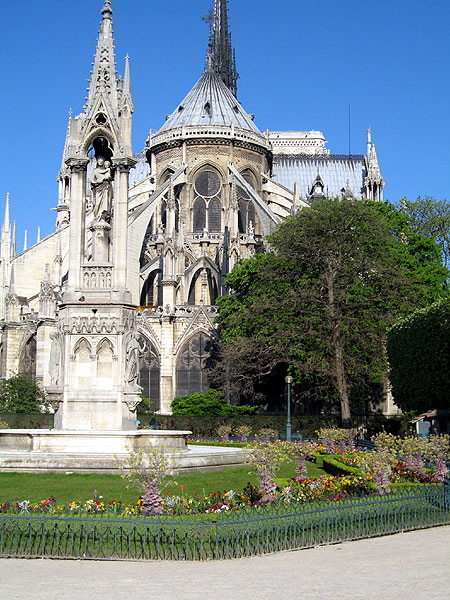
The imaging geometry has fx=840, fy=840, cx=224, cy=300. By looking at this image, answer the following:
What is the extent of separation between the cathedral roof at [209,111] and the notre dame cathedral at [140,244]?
15 cm

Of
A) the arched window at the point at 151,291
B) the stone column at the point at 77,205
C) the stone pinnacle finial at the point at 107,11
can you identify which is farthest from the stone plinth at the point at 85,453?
the arched window at the point at 151,291

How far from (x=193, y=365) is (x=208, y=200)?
1735cm

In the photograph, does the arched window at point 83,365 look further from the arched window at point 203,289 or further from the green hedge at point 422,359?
the arched window at point 203,289

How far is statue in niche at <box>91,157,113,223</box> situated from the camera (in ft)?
71.7

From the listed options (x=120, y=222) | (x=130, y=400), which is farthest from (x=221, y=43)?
(x=130, y=400)

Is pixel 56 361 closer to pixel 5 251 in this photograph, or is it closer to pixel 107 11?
pixel 107 11

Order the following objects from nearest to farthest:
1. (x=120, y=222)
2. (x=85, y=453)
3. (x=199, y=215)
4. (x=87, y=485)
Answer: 1. (x=87, y=485)
2. (x=85, y=453)
3. (x=120, y=222)
4. (x=199, y=215)

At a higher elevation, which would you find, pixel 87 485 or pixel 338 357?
pixel 338 357

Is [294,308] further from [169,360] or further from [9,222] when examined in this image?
Answer: [9,222]

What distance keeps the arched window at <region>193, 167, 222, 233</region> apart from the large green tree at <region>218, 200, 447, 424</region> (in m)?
24.2

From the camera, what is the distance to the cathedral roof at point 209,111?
2803 inches

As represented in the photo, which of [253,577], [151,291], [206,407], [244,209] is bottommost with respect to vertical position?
[253,577]

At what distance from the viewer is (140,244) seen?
60.6m

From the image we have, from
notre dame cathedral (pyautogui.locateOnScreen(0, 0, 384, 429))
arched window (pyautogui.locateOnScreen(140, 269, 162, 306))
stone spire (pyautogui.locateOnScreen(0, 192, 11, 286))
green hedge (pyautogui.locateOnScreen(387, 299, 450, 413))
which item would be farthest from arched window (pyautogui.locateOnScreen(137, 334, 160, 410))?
green hedge (pyautogui.locateOnScreen(387, 299, 450, 413))
